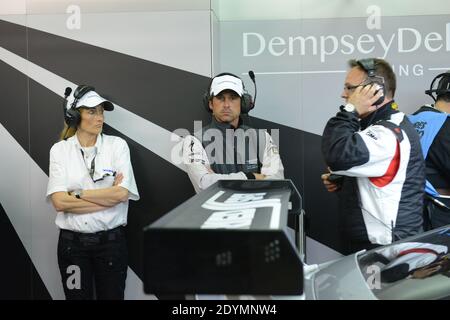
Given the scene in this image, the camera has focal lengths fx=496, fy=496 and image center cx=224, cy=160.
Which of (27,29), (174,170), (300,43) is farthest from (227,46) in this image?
(27,29)

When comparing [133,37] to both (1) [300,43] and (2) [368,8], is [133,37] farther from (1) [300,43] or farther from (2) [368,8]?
(2) [368,8]

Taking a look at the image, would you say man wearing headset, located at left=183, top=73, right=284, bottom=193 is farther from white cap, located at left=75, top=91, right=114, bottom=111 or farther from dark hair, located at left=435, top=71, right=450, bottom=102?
dark hair, located at left=435, top=71, right=450, bottom=102

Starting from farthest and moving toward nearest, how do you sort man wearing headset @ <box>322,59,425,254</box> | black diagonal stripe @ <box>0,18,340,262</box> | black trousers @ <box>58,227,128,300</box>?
1. black diagonal stripe @ <box>0,18,340,262</box>
2. black trousers @ <box>58,227,128,300</box>
3. man wearing headset @ <box>322,59,425,254</box>

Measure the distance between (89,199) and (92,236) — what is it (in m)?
0.26

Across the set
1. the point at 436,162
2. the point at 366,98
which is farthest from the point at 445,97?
the point at 366,98

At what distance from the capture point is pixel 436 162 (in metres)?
2.96

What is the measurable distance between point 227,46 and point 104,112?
1079mm

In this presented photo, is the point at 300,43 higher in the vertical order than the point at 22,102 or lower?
higher

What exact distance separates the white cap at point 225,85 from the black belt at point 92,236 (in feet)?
3.74

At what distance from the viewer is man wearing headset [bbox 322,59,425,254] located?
224cm

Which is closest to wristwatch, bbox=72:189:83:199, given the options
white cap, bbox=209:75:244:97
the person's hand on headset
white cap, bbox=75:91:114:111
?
white cap, bbox=75:91:114:111

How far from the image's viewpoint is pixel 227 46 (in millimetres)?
3891
